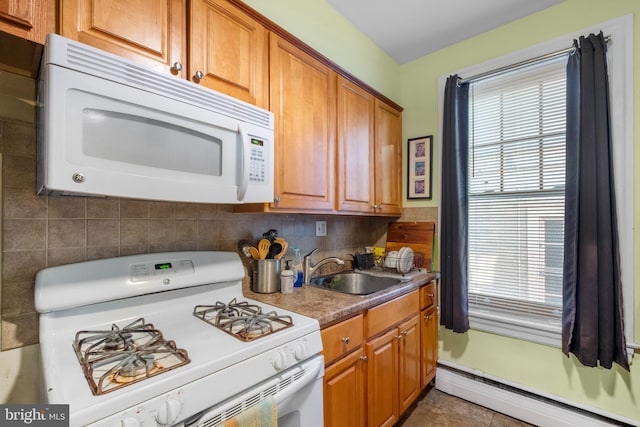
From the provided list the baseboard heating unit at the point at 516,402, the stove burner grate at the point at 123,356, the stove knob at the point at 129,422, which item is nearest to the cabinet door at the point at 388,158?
the baseboard heating unit at the point at 516,402

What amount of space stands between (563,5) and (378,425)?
2.73 m

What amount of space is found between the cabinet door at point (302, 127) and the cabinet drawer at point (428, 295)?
91cm

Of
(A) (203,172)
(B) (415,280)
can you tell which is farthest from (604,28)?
(A) (203,172)

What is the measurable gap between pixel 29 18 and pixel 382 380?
197cm

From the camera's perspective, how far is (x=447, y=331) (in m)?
2.32

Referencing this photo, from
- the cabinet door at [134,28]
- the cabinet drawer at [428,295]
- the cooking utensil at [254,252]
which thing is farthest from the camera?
the cabinet drawer at [428,295]

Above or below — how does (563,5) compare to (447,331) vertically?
above

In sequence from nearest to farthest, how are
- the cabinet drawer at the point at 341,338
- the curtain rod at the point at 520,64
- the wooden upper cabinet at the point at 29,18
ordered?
1. the wooden upper cabinet at the point at 29,18
2. the cabinet drawer at the point at 341,338
3. the curtain rod at the point at 520,64

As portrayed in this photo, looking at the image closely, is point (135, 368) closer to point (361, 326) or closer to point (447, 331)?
point (361, 326)

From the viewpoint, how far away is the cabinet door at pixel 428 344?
6.72ft

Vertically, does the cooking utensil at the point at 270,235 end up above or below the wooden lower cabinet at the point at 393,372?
above

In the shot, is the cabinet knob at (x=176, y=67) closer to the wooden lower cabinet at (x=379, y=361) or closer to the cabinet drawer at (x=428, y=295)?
the wooden lower cabinet at (x=379, y=361)

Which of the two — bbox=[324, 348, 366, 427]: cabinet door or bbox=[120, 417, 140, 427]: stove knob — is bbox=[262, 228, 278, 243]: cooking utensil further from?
bbox=[120, 417, 140, 427]: stove knob

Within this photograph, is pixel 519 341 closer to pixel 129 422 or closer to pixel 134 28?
pixel 129 422
